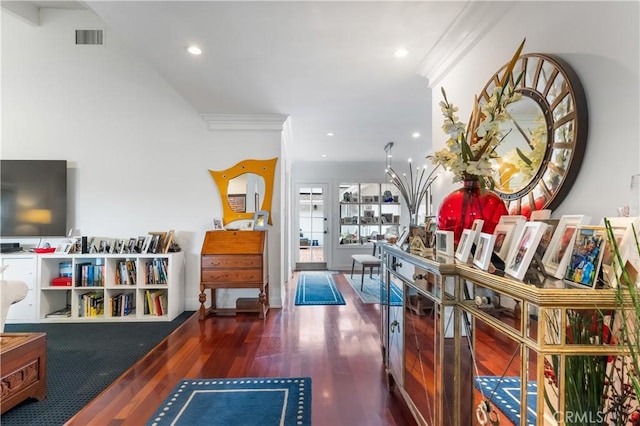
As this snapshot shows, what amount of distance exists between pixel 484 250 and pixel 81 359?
10.3ft

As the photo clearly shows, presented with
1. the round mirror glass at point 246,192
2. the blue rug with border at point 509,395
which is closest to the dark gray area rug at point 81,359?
the round mirror glass at point 246,192

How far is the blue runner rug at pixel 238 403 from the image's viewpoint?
1.76 m

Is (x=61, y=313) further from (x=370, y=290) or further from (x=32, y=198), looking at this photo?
(x=370, y=290)

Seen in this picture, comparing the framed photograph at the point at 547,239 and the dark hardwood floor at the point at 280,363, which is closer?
the framed photograph at the point at 547,239

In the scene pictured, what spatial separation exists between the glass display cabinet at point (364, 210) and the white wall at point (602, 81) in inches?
234

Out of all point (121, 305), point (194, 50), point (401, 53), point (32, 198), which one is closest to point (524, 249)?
point (401, 53)

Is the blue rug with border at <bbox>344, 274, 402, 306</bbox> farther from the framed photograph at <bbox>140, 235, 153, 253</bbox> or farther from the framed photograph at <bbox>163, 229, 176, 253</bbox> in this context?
the framed photograph at <bbox>140, 235, 153, 253</bbox>

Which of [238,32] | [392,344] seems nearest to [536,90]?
[392,344]

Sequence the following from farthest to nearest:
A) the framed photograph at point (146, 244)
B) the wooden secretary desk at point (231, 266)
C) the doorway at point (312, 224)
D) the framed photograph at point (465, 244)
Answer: the doorway at point (312, 224), the framed photograph at point (146, 244), the wooden secretary desk at point (231, 266), the framed photograph at point (465, 244)

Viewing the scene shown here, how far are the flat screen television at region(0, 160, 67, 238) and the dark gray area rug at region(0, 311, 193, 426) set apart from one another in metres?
1.13

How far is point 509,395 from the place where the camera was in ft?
3.27

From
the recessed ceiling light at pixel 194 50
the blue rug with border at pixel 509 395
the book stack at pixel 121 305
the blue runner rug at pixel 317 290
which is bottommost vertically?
the blue runner rug at pixel 317 290

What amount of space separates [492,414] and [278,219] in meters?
3.28

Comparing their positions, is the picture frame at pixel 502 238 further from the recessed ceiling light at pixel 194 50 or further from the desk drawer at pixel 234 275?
the desk drawer at pixel 234 275
